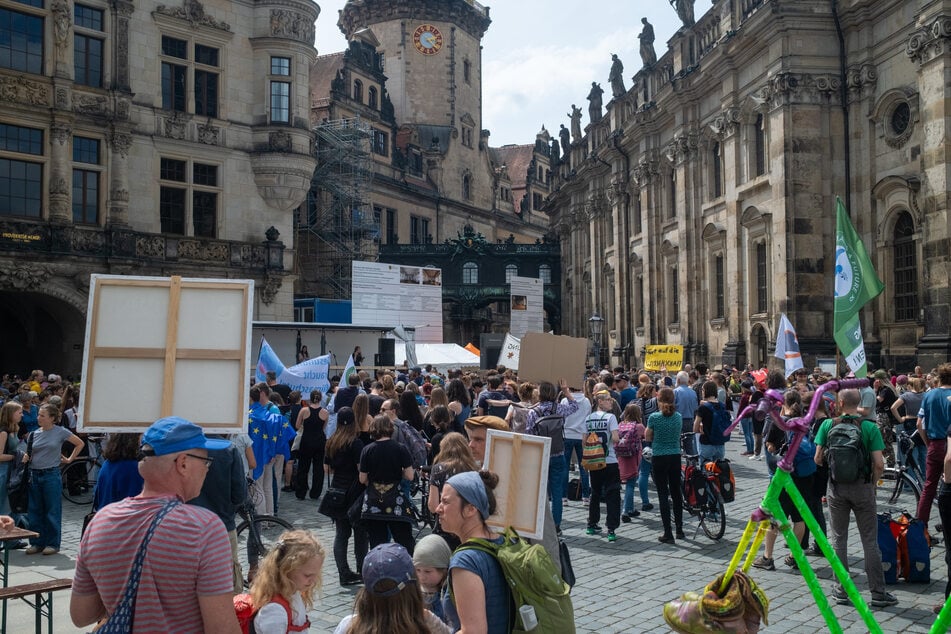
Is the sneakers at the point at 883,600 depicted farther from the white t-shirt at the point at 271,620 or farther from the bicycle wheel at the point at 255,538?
the white t-shirt at the point at 271,620

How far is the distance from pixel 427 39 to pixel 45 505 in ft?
208

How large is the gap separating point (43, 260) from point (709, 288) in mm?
22719

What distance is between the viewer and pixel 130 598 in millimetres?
3105

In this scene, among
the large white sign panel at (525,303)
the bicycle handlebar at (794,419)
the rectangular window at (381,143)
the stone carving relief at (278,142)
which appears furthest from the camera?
the rectangular window at (381,143)

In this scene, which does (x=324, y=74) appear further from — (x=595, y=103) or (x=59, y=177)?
(x=59, y=177)

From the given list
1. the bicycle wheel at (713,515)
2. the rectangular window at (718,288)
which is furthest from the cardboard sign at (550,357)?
the rectangular window at (718,288)

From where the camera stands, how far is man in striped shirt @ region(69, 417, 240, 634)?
308 centimetres

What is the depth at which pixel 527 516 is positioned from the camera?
16.3 ft

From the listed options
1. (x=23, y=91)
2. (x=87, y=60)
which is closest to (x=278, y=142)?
(x=87, y=60)

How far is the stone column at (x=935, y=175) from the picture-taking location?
2086 centimetres

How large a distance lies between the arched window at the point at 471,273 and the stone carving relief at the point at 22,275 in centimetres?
3710

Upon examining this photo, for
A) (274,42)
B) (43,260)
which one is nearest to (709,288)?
(274,42)

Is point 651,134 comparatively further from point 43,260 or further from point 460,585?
point 460,585

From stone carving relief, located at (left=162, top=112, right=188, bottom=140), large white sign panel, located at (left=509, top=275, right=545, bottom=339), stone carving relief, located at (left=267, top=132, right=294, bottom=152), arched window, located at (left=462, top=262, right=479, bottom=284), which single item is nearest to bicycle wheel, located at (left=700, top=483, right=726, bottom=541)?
stone carving relief, located at (left=267, top=132, right=294, bottom=152)
